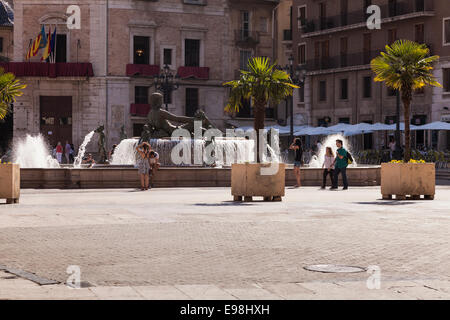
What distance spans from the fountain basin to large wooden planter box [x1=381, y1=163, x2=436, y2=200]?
7204 mm

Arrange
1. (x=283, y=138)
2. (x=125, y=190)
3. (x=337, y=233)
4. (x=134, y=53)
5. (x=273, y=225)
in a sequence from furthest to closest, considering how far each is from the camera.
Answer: (x=283, y=138)
(x=134, y=53)
(x=125, y=190)
(x=273, y=225)
(x=337, y=233)

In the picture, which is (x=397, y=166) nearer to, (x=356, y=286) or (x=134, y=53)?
(x=356, y=286)

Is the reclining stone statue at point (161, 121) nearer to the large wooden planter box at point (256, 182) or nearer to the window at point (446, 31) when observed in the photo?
the large wooden planter box at point (256, 182)

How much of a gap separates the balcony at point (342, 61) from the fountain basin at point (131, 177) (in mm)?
26592

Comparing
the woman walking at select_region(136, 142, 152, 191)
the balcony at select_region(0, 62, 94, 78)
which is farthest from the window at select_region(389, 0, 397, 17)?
the woman walking at select_region(136, 142, 152, 191)

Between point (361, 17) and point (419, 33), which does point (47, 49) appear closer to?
point (361, 17)

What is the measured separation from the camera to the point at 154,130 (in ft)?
97.5

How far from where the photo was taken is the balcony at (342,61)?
53031mm

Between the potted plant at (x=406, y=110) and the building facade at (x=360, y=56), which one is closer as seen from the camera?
the potted plant at (x=406, y=110)

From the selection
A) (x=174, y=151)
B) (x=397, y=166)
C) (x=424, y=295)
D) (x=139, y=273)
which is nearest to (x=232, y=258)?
(x=139, y=273)

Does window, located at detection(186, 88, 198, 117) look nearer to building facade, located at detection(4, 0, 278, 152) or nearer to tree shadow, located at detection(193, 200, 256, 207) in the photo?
building facade, located at detection(4, 0, 278, 152)

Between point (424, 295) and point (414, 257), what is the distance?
2.54m

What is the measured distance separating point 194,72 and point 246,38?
5439 mm

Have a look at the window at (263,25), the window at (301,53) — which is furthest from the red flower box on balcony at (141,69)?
the window at (301,53)
